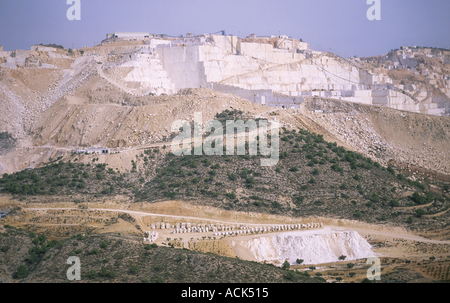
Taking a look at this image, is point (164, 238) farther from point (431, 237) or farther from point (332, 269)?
point (431, 237)

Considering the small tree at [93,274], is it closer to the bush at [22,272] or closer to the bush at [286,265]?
the bush at [22,272]

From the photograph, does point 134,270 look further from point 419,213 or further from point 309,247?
point 419,213

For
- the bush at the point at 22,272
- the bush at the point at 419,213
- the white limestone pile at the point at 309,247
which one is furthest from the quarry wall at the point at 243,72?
the bush at the point at 22,272

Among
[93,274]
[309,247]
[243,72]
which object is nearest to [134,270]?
[93,274]

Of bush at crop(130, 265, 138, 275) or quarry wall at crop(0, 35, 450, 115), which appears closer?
bush at crop(130, 265, 138, 275)

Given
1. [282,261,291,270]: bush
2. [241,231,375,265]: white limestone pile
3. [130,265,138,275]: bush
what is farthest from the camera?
[241,231,375,265]: white limestone pile

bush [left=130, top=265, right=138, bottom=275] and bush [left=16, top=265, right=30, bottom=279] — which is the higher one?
bush [left=130, top=265, right=138, bottom=275]

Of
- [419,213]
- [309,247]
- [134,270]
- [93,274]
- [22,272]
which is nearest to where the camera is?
[93,274]

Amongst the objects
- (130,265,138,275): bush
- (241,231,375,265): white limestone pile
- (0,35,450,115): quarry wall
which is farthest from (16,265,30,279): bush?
(0,35,450,115): quarry wall

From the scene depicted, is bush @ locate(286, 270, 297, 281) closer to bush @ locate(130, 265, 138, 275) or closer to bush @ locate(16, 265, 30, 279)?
bush @ locate(130, 265, 138, 275)

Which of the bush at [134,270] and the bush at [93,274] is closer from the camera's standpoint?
the bush at [93,274]

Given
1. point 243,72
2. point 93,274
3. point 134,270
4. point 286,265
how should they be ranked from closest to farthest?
point 93,274 → point 134,270 → point 286,265 → point 243,72

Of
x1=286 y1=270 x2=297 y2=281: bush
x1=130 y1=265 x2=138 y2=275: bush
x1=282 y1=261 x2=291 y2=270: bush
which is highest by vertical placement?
x1=130 y1=265 x2=138 y2=275: bush
